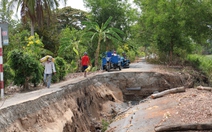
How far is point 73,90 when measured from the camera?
13.5 m

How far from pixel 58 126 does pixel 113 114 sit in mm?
6426

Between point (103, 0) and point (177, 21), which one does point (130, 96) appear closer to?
point (177, 21)

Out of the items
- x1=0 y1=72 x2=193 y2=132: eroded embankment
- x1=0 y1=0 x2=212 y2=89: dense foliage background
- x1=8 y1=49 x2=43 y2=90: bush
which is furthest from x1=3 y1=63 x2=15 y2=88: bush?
x1=0 y1=0 x2=212 y2=89: dense foliage background

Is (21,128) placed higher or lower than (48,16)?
lower

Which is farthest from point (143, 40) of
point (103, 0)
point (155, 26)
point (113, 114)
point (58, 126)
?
point (58, 126)

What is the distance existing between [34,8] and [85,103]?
11448 millimetres

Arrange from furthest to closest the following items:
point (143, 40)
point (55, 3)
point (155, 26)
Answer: point (143, 40), point (155, 26), point (55, 3)

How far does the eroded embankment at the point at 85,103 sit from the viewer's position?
8375 millimetres

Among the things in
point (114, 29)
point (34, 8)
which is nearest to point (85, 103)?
point (34, 8)

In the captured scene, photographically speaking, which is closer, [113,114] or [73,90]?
[73,90]

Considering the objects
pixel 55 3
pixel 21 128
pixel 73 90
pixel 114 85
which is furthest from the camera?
pixel 55 3

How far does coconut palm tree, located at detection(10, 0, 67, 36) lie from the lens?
72.8 ft

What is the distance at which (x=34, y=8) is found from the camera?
2253 cm

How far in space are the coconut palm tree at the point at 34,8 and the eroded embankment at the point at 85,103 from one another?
26.0 ft
